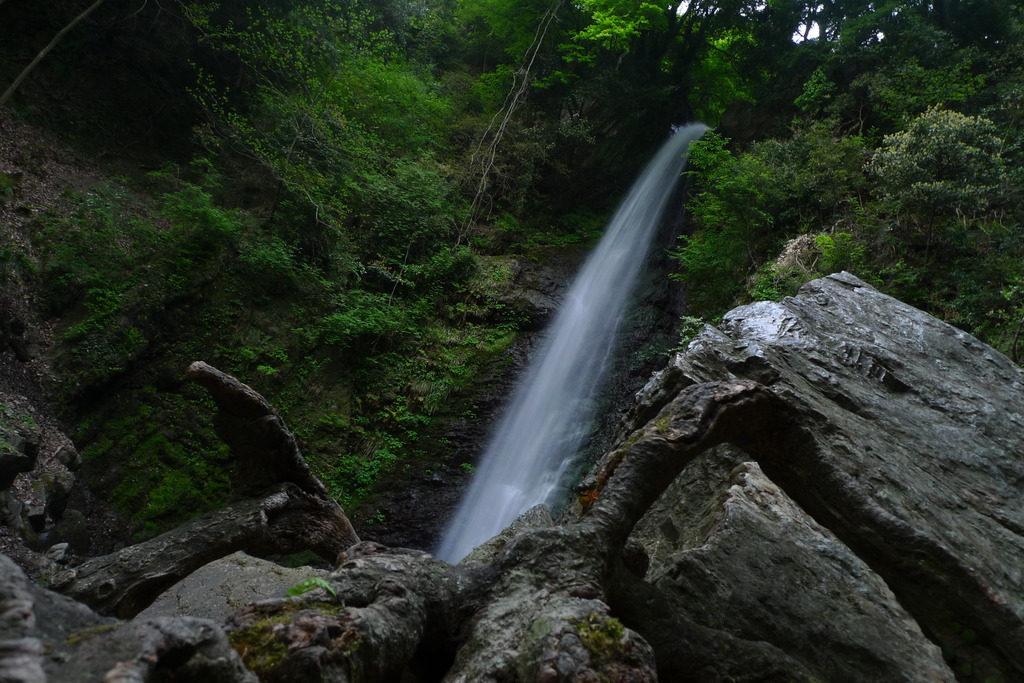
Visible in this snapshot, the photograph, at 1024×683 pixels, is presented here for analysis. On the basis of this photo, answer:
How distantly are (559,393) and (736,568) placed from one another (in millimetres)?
8213

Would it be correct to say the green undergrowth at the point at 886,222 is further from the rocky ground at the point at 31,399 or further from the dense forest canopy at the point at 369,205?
the rocky ground at the point at 31,399

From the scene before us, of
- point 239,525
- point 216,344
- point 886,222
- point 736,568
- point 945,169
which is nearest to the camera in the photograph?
point 239,525

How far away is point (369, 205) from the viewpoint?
12.7 metres

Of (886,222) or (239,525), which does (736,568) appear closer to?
(239,525)

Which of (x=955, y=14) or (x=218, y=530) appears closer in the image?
(x=218, y=530)

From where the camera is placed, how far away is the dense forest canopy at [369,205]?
867 centimetres

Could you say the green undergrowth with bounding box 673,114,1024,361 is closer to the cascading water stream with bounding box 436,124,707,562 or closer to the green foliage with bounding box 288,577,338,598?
the cascading water stream with bounding box 436,124,707,562

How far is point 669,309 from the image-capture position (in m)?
13.2

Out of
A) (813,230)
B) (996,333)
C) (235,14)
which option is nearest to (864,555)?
(996,333)

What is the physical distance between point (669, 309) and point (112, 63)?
14277mm

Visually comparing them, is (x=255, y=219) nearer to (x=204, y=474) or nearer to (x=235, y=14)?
(x=235, y=14)

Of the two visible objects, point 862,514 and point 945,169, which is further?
point 945,169

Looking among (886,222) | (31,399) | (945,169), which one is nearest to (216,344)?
(31,399)

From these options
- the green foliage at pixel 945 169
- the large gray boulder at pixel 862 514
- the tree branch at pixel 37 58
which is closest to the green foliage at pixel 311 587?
the large gray boulder at pixel 862 514
